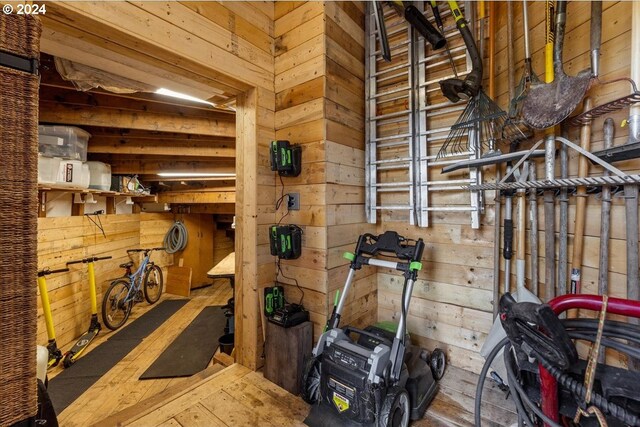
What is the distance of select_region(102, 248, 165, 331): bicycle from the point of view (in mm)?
4932

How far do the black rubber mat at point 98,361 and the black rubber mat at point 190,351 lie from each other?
64cm

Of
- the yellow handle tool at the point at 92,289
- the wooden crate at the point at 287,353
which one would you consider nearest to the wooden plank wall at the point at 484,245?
the wooden crate at the point at 287,353

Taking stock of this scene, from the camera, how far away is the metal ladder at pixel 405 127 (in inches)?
80.0

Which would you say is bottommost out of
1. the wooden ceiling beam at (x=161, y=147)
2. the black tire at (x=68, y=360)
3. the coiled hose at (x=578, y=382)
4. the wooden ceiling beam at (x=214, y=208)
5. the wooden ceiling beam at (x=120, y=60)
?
the black tire at (x=68, y=360)

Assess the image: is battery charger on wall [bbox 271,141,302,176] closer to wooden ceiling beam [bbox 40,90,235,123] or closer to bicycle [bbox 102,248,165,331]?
wooden ceiling beam [bbox 40,90,235,123]

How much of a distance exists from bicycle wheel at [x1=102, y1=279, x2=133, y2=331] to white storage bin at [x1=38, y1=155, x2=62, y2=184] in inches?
113

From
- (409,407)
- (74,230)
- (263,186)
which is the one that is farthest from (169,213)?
(409,407)

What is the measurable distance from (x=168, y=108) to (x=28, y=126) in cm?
221

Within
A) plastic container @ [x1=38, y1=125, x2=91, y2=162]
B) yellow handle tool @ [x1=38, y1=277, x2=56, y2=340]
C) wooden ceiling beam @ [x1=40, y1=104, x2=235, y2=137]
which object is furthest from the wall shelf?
yellow handle tool @ [x1=38, y1=277, x2=56, y2=340]

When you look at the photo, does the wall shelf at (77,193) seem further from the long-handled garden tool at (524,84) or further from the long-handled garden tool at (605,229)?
the long-handled garden tool at (605,229)

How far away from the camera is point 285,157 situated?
78.2 inches

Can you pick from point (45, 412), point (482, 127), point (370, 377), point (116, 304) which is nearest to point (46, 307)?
point (116, 304)

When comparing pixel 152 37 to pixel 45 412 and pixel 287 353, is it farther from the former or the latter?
pixel 287 353

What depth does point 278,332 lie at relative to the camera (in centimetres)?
186
